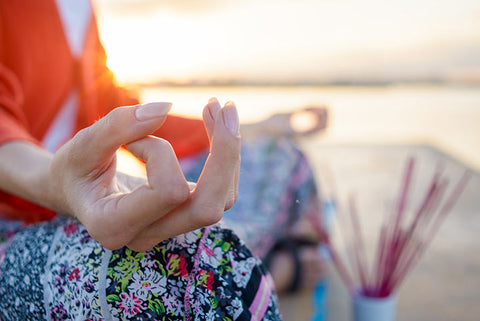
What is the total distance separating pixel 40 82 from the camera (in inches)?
30.1

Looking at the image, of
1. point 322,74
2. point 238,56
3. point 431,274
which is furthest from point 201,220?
point 238,56

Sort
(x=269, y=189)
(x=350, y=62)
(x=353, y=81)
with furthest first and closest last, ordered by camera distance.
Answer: (x=350, y=62)
(x=353, y=81)
(x=269, y=189)

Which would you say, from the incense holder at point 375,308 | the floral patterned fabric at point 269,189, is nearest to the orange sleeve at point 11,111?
the floral patterned fabric at point 269,189

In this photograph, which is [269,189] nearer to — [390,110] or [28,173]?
[28,173]

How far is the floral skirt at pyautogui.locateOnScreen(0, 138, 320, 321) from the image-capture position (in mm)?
406

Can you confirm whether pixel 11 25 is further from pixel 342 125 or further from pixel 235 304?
pixel 342 125

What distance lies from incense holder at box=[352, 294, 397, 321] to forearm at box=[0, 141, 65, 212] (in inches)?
22.9

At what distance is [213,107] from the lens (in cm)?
36

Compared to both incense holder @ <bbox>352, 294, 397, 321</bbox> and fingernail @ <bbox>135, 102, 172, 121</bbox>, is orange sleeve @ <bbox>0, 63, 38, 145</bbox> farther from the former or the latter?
incense holder @ <bbox>352, 294, 397, 321</bbox>

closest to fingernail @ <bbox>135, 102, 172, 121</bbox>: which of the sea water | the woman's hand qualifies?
the woman's hand

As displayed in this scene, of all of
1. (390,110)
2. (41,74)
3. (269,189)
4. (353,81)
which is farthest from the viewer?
(353,81)

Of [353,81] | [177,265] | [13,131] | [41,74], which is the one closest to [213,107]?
[177,265]

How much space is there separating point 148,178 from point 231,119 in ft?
0.25

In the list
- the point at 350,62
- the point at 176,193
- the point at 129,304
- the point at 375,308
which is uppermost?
the point at 176,193
